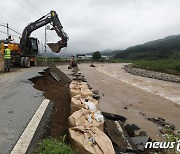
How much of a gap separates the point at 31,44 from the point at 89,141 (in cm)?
1548

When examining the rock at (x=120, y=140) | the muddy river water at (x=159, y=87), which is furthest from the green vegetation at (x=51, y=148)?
the muddy river water at (x=159, y=87)

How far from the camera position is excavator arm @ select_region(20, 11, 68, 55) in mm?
16922

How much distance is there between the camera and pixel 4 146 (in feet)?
12.4

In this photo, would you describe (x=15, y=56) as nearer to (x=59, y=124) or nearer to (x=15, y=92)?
(x=15, y=92)

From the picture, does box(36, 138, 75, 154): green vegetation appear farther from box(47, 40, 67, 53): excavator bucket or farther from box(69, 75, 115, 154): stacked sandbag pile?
box(47, 40, 67, 53): excavator bucket

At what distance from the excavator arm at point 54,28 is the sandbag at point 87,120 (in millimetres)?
11787

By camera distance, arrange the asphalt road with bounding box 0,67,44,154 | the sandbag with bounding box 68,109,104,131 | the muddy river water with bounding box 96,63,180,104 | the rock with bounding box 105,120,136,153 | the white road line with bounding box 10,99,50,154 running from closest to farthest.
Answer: the white road line with bounding box 10,99,50,154, the asphalt road with bounding box 0,67,44,154, the sandbag with bounding box 68,109,104,131, the rock with bounding box 105,120,136,153, the muddy river water with bounding box 96,63,180,104

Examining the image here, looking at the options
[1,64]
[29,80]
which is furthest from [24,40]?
[29,80]

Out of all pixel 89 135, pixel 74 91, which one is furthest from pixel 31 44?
pixel 89 135

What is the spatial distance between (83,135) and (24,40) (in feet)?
49.6

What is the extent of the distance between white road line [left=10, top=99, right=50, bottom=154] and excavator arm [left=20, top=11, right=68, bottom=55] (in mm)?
11572

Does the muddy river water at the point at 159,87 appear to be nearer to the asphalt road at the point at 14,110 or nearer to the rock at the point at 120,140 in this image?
the rock at the point at 120,140

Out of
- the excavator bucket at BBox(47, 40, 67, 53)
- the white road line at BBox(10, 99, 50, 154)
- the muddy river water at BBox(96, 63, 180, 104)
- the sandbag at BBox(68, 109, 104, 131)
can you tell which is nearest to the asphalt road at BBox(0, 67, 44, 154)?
the white road line at BBox(10, 99, 50, 154)

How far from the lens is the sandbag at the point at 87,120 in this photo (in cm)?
526
